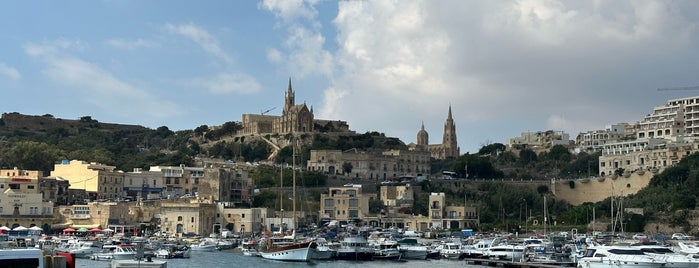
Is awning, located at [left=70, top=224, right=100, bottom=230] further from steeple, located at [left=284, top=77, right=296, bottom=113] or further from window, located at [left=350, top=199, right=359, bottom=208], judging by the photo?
steeple, located at [left=284, top=77, right=296, bottom=113]

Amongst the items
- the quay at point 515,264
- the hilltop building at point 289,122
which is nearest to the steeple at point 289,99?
the hilltop building at point 289,122

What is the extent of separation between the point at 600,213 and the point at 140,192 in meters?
42.1

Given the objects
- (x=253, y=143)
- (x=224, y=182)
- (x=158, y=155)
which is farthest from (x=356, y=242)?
(x=253, y=143)

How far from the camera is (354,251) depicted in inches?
2298

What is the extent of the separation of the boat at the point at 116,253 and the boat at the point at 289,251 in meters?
8.03

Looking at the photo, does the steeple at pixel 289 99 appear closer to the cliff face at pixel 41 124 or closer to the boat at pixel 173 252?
the cliff face at pixel 41 124

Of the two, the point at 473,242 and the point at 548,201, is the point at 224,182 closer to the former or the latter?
the point at 473,242

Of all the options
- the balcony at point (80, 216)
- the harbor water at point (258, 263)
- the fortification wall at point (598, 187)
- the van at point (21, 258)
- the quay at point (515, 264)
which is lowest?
the harbor water at point (258, 263)

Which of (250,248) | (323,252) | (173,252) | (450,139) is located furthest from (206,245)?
(450,139)

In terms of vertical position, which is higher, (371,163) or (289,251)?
(371,163)

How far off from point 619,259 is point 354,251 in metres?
19.7

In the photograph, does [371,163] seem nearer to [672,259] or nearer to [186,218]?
[186,218]

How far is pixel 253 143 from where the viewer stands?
125 metres

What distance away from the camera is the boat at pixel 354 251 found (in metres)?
58.4
